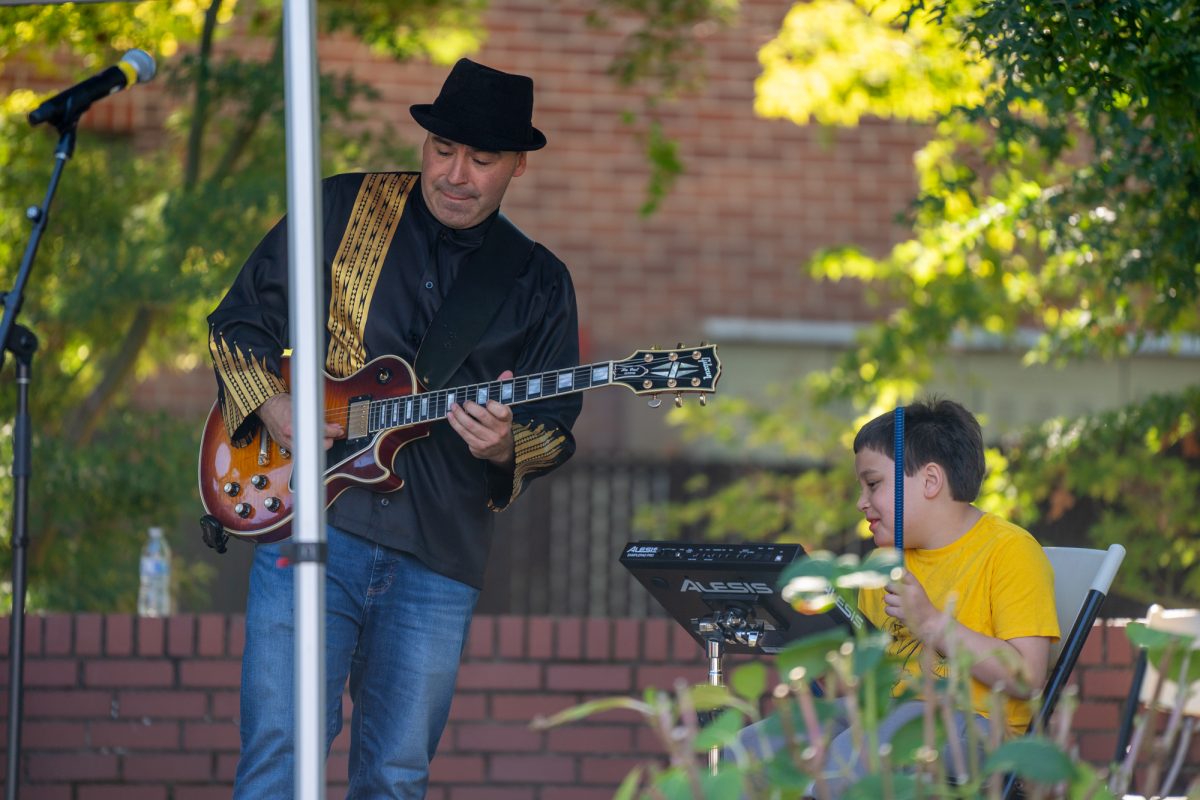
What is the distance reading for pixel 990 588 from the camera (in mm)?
3109

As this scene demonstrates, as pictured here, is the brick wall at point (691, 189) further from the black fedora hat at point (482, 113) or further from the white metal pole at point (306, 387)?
the white metal pole at point (306, 387)

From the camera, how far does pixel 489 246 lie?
10.9ft

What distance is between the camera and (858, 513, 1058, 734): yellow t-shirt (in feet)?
10.00

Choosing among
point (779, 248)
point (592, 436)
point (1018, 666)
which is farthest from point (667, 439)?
point (1018, 666)

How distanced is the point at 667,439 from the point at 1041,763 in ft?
24.3

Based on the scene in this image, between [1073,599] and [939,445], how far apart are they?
421 mm

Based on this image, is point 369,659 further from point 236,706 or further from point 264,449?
point 236,706

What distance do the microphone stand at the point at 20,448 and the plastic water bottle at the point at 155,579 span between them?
1256mm

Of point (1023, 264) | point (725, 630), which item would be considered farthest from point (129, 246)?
point (725, 630)

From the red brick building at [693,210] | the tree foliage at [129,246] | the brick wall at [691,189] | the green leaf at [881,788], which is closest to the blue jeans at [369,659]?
the green leaf at [881,788]

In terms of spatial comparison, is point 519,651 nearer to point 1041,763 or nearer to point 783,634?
point 783,634

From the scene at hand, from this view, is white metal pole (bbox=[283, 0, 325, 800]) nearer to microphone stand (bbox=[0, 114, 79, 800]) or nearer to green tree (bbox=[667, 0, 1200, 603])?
microphone stand (bbox=[0, 114, 79, 800])

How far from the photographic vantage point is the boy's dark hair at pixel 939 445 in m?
3.22

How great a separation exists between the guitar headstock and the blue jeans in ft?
1.71
